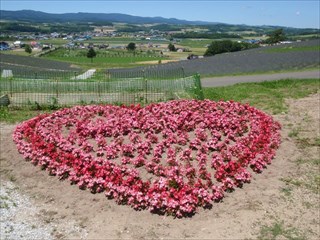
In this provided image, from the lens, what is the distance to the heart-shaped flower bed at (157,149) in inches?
404

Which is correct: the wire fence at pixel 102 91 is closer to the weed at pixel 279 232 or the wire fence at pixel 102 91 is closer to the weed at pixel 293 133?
the weed at pixel 293 133

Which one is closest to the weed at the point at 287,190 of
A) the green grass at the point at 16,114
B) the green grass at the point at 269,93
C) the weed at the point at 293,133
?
the weed at the point at 293,133

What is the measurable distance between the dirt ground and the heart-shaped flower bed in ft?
1.05

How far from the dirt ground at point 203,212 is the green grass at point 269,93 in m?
8.56

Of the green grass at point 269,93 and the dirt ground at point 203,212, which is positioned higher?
the green grass at point 269,93

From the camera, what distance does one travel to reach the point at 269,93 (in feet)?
81.2

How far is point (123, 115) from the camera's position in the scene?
15.3 m

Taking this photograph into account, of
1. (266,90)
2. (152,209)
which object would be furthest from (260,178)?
(266,90)

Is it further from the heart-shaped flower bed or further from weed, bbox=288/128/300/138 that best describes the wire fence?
weed, bbox=288/128/300/138

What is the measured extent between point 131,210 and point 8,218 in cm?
301

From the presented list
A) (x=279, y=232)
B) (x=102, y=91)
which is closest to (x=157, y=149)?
(x=279, y=232)

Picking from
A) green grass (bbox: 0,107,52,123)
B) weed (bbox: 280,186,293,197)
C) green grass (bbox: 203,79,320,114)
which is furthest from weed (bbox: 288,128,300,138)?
green grass (bbox: 0,107,52,123)

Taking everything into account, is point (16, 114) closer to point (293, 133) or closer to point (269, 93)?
point (293, 133)

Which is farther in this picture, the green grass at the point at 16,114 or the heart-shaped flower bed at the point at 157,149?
the green grass at the point at 16,114
